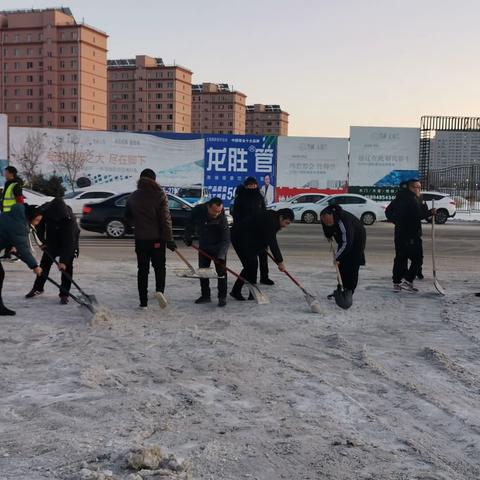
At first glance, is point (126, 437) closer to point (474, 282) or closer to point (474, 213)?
point (474, 282)

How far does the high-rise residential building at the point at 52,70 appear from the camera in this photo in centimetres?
11156

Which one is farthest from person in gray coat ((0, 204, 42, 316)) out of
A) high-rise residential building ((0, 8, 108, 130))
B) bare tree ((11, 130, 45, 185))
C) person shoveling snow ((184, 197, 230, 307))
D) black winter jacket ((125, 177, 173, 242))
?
high-rise residential building ((0, 8, 108, 130))

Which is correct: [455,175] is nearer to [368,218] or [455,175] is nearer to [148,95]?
[368,218]

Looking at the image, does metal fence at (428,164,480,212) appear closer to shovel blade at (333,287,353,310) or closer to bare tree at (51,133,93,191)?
bare tree at (51,133,93,191)

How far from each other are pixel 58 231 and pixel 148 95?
13597 cm

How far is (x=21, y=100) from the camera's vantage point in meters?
116

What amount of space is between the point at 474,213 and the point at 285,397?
1310 inches

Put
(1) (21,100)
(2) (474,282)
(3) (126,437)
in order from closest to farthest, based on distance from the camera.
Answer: (3) (126,437), (2) (474,282), (1) (21,100)

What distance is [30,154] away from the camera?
33.9 m

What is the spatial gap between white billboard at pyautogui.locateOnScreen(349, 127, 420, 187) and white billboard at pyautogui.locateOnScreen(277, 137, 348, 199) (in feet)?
1.96

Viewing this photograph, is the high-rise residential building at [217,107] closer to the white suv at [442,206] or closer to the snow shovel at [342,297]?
the white suv at [442,206]

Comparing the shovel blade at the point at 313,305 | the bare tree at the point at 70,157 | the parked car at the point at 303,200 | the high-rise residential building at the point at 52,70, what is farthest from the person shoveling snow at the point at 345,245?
the high-rise residential building at the point at 52,70

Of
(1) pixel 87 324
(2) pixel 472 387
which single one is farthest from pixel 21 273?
(2) pixel 472 387

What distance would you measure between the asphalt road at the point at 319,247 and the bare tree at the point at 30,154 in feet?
53.9
